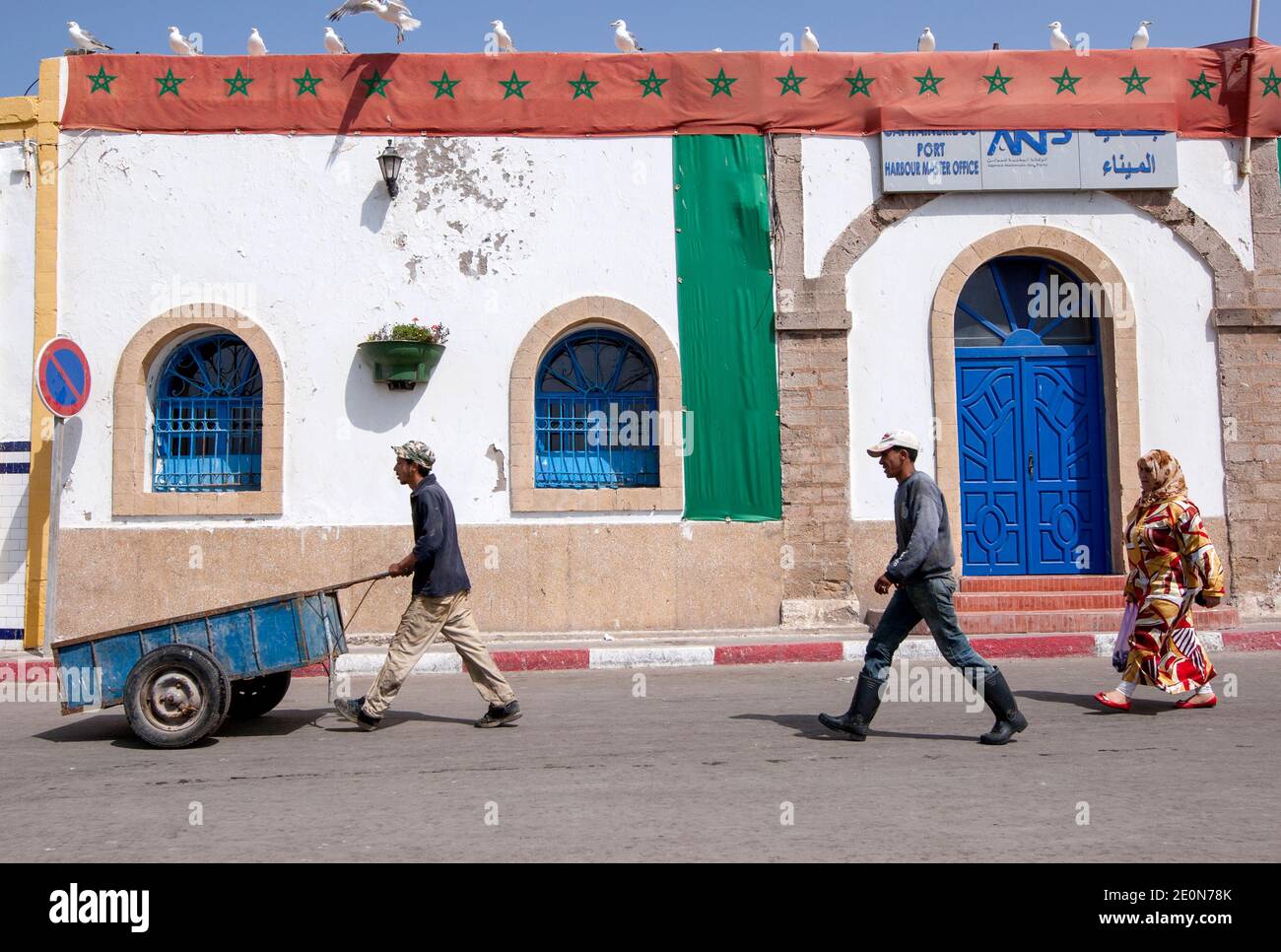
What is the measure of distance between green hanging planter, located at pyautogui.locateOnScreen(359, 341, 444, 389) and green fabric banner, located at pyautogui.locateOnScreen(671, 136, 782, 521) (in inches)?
102

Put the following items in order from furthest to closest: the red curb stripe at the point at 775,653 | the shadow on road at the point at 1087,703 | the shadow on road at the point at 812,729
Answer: the red curb stripe at the point at 775,653, the shadow on road at the point at 1087,703, the shadow on road at the point at 812,729

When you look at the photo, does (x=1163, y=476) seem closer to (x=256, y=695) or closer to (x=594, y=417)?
(x=594, y=417)

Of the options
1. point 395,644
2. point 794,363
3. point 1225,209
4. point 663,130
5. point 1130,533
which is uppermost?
point 663,130

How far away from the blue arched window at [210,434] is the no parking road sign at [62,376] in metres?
1.03

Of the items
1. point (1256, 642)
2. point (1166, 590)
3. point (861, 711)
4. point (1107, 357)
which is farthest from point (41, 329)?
point (1256, 642)

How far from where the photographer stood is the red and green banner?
38.3 feet

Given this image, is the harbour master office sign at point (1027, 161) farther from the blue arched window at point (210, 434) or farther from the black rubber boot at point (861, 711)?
the blue arched window at point (210, 434)

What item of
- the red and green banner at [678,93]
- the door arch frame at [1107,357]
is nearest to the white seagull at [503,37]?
the red and green banner at [678,93]

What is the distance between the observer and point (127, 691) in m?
6.62

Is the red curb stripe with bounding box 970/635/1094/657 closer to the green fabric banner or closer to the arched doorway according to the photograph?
the arched doorway

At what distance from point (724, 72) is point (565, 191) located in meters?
2.13

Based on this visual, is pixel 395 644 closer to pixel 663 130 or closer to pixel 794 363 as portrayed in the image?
pixel 794 363

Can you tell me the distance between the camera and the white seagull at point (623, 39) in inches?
467

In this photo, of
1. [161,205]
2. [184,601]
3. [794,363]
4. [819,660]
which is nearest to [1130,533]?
[819,660]
